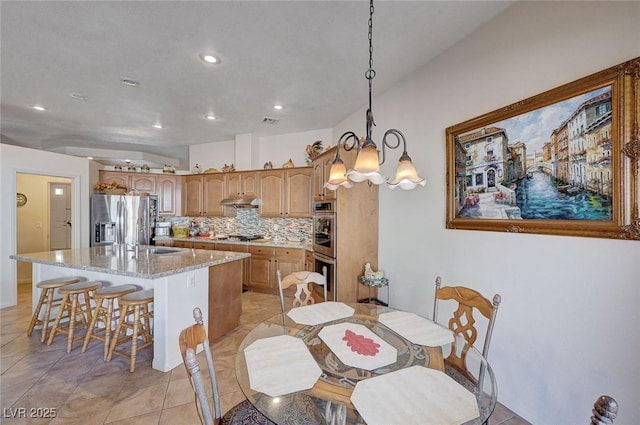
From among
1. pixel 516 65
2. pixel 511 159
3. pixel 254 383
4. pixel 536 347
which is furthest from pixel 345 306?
pixel 516 65

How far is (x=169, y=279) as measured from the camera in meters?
2.42

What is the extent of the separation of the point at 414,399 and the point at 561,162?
1593 mm

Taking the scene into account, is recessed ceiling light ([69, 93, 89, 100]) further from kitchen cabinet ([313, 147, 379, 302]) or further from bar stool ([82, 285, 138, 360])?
kitchen cabinet ([313, 147, 379, 302])

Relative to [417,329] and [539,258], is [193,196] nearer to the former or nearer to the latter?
[417,329]

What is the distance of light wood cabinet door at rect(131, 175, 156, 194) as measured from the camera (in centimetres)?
548

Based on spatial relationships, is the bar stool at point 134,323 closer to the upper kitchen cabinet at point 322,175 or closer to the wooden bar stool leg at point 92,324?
the wooden bar stool leg at point 92,324

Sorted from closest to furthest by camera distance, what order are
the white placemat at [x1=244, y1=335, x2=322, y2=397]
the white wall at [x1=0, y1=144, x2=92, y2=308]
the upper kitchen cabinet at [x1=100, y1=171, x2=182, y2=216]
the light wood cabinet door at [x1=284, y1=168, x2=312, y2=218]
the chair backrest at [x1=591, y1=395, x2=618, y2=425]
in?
the chair backrest at [x1=591, y1=395, x2=618, y2=425] → the white placemat at [x1=244, y1=335, x2=322, y2=397] → the white wall at [x1=0, y1=144, x2=92, y2=308] → the light wood cabinet door at [x1=284, y1=168, x2=312, y2=218] → the upper kitchen cabinet at [x1=100, y1=171, x2=182, y2=216]

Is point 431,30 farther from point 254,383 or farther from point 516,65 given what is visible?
point 254,383

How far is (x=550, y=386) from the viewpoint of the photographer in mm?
1676

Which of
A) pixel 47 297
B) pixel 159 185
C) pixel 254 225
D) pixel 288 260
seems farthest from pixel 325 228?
pixel 159 185

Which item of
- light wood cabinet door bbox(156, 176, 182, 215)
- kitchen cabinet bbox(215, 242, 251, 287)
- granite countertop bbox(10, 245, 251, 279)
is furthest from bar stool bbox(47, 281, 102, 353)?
light wood cabinet door bbox(156, 176, 182, 215)

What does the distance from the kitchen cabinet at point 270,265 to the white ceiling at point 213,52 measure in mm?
2114

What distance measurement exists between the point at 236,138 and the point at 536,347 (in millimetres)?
5048

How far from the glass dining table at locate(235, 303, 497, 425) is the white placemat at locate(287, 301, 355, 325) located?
0.79ft
